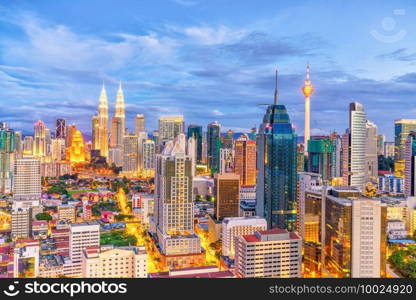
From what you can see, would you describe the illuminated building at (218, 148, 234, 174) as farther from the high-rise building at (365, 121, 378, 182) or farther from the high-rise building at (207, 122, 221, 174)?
the high-rise building at (365, 121, 378, 182)

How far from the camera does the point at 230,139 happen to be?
1517 cm

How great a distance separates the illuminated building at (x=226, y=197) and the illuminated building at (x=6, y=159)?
21.0 feet

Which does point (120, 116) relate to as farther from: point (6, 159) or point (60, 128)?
point (6, 159)

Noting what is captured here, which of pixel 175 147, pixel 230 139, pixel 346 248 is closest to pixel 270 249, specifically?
pixel 346 248

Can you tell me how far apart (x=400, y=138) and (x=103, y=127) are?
12.8 metres

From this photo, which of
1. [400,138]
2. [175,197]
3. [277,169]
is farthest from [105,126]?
[175,197]

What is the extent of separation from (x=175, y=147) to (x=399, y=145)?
840 centimetres

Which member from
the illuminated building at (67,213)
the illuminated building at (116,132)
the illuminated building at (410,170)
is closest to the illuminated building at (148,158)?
the illuminated building at (116,132)

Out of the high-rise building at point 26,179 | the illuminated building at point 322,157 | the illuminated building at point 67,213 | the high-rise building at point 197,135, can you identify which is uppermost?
the high-rise building at point 197,135

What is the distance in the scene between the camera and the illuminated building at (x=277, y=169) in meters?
7.40

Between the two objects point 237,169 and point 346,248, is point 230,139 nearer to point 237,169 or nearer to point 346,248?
point 237,169

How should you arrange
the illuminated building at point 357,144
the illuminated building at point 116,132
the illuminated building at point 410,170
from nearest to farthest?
the illuminated building at point 410,170, the illuminated building at point 357,144, the illuminated building at point 116,132

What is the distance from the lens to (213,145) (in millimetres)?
15414

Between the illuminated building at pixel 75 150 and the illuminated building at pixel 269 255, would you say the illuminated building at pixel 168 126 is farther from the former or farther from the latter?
the illuminated building at pixel 269 255
